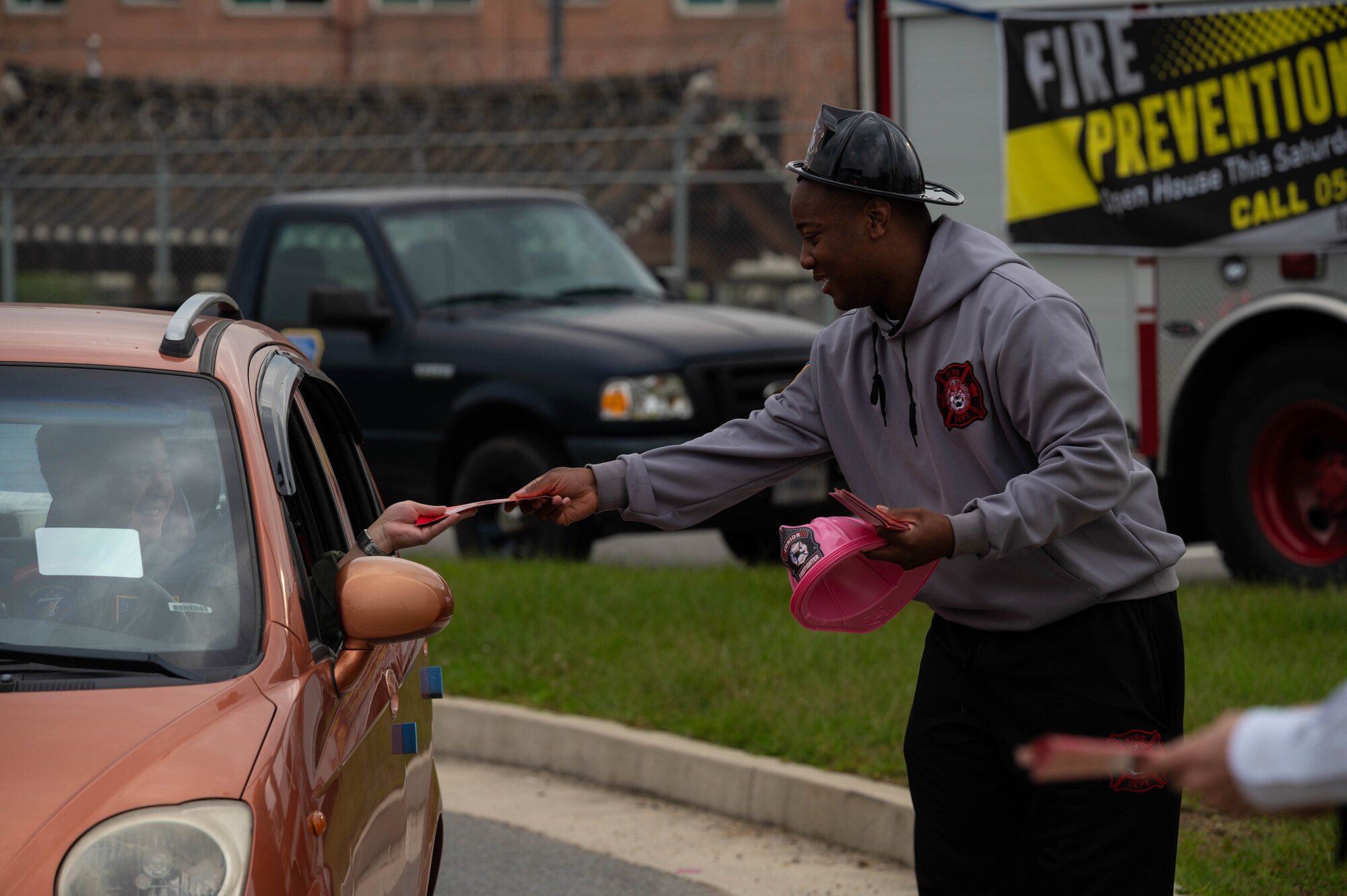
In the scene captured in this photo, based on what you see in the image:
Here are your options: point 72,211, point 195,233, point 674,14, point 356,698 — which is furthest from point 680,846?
point 674,14

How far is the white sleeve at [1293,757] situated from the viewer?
171cm

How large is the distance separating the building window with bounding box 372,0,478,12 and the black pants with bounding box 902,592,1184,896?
35.7 m

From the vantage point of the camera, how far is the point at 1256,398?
845 cm

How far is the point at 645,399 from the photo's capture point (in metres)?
9.27

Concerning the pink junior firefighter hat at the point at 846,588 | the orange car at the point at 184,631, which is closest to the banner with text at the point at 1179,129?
the pink junior firefighter hat at the point at 846,588

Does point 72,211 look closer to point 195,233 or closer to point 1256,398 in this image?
point 195,233

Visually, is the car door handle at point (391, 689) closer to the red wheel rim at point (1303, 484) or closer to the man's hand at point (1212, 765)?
the man's hand at point (1212, 765)

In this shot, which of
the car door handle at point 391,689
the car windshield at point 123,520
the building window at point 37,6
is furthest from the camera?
the building window at point 37,6

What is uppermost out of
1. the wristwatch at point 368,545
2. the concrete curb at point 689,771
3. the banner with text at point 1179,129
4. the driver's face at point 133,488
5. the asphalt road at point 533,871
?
the banner with text at point 1179,129

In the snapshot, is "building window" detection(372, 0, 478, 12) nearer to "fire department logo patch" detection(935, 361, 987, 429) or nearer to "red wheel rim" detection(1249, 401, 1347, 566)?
"red wheel rim" detection(1249, 401, 1347, 566)

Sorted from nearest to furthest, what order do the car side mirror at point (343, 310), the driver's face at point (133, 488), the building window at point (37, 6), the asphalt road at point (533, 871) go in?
the driver's face at point (133, 488) < the asphalt road at point (533, 871) < the car side mirror at point (343, 310) < the building window at point (37, 6)

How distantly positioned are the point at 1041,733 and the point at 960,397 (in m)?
0.62

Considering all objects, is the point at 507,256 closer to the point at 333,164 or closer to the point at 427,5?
the point at 333,164

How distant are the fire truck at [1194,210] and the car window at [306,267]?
11.0 feet
